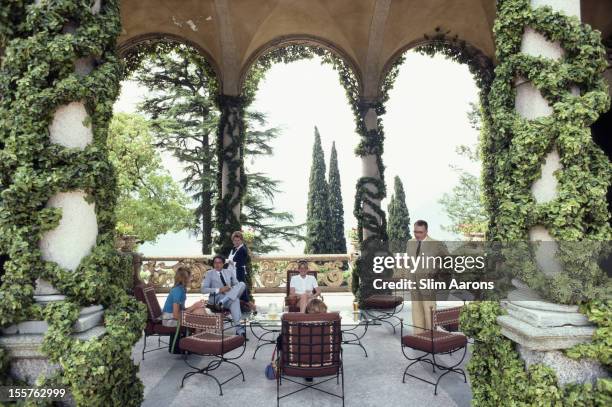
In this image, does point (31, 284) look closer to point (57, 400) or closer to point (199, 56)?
point (57, 400)

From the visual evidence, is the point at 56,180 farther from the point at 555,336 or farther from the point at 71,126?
the point at 555,336

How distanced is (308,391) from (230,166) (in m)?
6.25

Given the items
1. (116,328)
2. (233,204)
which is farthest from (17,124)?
(233,204)

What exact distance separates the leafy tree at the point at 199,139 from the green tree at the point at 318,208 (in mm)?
872

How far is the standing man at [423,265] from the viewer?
616cm

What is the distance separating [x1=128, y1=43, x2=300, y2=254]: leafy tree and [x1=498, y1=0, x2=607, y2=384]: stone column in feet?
52.5

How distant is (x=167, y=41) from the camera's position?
9.96 m

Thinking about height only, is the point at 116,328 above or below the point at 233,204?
below

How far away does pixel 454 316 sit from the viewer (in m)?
5.53

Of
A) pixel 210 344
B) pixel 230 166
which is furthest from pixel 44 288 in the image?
pixel 230 166

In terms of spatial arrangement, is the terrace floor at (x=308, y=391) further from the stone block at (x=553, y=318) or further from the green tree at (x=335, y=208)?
the green tree at (x=335, y=208)

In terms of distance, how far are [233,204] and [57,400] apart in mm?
6637

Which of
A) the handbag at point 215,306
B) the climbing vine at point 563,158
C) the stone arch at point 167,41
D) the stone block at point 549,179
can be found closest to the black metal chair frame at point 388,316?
the handbag at point 215,306

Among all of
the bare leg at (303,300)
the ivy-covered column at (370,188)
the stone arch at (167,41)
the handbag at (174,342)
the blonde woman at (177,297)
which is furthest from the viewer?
the ivy-covered column at (370,188)
